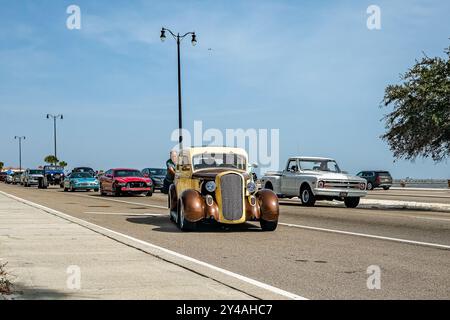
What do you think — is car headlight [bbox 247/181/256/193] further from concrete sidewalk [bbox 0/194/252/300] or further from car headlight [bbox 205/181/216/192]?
concrete sidewalk [bbox 0/194/252/300]

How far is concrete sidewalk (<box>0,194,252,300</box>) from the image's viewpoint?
6.40 m

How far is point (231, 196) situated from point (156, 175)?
3086cm

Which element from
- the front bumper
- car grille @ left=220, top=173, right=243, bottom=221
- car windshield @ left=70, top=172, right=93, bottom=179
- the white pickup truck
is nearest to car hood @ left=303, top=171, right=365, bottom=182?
the white pickup truck

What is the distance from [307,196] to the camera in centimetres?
2391

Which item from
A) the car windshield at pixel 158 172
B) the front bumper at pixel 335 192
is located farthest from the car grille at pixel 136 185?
the front bumper at pixel 335 192

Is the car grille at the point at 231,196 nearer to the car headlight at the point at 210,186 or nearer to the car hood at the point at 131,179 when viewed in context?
the car headlight at the point at 210,186

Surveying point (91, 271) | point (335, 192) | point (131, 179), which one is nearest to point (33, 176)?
point (131, 179)

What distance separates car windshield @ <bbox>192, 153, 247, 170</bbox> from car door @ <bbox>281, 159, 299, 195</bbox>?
1040cm

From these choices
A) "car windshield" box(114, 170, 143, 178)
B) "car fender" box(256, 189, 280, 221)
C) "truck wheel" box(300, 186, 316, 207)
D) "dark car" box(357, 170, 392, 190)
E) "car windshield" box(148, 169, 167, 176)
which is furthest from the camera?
"dark car" box(357, 170, 392, 190)

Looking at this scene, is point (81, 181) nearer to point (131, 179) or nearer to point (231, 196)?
point (131, 179)

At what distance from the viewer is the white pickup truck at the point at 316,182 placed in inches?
917

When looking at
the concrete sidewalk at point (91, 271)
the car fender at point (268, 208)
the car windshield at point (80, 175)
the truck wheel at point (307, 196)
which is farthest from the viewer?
the car windshield at point (80, 175)

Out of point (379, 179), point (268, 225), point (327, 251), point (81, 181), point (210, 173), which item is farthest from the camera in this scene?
point (379, 179)
